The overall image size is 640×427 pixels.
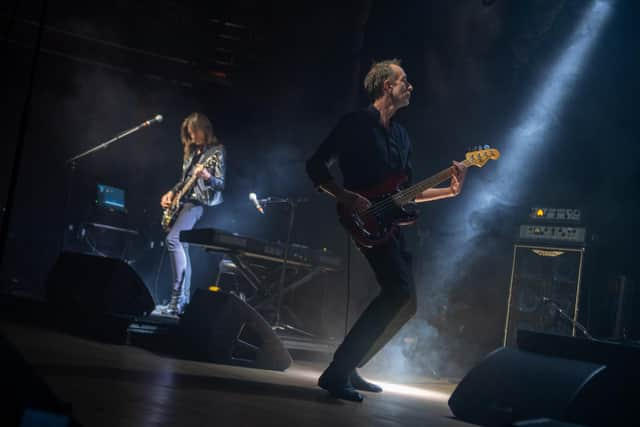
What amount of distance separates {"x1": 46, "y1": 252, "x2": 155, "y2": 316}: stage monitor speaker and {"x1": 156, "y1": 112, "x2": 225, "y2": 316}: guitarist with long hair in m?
1.09

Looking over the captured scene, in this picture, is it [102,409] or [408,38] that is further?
[408,38]

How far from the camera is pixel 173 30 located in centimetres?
782

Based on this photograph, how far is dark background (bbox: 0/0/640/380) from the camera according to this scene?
583 cm

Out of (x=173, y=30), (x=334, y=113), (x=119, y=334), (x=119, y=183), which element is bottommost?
(x=119, y=334)

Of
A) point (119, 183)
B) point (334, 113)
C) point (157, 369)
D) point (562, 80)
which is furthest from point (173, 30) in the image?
point (157, 369)

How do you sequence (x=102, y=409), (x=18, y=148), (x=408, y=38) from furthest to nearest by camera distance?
(x=408, y=38) < (x=18, y=148) < (x=102, y=409)

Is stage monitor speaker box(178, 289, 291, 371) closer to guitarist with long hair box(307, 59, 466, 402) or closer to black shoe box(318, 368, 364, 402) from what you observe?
guitarist with long hair box(307, 59, 466, 402)

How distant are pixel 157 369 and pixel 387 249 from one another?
1198 mm

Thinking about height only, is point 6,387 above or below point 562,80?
below

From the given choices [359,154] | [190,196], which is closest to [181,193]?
[190,196]

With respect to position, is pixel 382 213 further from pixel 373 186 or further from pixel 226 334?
pixel 226 334

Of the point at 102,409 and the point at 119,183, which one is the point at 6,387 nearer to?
the point at 102,409

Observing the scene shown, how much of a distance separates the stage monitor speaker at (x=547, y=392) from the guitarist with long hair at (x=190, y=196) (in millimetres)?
3369

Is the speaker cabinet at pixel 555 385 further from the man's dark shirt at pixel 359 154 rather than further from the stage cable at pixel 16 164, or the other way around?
the stage cable at pixel 16 164
